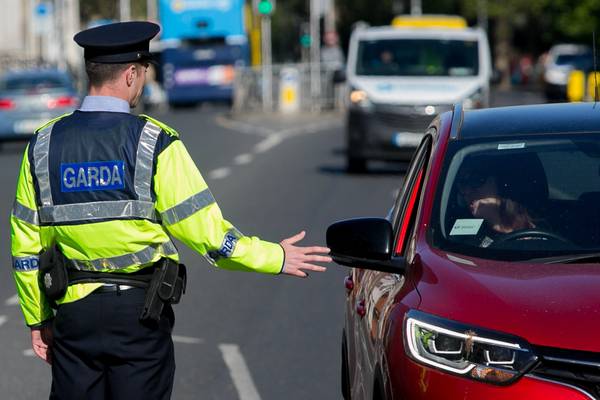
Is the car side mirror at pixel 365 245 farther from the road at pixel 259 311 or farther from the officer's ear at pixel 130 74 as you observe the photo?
the road at pixel 259 311

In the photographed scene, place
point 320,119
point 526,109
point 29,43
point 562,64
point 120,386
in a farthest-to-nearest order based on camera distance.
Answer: point 29,43
point 562,64
point 320,119
point 526,109
point 120,386

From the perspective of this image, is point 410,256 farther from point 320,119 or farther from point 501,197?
point 320,119

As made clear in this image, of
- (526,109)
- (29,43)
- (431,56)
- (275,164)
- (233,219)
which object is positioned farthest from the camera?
(29,43)

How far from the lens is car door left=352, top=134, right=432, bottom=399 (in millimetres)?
5012

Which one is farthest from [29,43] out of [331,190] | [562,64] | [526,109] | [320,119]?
[526,109]

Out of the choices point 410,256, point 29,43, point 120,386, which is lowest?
point 29,43

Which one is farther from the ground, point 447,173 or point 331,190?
point 447,173

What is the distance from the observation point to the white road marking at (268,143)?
98.7 ft

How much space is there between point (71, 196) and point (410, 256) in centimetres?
104

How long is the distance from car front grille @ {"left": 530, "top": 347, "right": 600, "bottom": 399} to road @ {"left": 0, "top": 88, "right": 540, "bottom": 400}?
3.72m

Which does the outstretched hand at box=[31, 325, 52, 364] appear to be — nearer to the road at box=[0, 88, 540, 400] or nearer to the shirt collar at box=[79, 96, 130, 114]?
the shirt collar at box=[79, 96, 130, 114]

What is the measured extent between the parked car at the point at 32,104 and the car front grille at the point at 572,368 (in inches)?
1026

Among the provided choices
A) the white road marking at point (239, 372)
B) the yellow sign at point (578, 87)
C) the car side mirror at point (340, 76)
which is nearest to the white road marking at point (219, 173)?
the car side mirror at point (340, 76)

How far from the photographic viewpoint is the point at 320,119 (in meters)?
43.2
